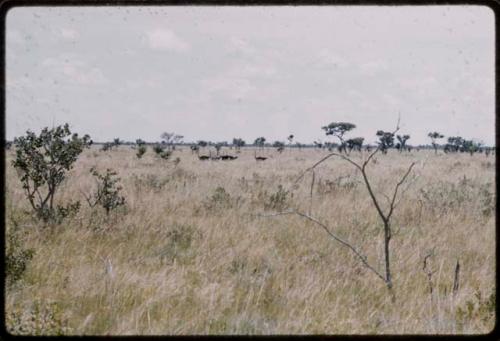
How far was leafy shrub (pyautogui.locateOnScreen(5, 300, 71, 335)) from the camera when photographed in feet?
11.0

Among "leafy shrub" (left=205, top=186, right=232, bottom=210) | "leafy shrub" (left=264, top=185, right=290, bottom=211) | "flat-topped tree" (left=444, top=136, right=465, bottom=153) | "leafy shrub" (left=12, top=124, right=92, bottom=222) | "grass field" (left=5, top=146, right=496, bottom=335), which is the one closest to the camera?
"grass field" (left=5, top=146, right=496, bottom=335)

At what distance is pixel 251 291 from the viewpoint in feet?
14.3

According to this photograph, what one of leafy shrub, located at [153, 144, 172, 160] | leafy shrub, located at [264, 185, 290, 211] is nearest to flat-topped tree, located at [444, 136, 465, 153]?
leafy shrub, located at [153, 144, 172, 160]

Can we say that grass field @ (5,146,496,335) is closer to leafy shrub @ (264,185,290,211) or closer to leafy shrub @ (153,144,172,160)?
leafy shrub @ (264,185,290,211)

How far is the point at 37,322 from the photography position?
344 cm

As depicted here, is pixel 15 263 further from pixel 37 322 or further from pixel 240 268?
pixel 240 268

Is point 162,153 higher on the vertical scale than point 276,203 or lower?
higher

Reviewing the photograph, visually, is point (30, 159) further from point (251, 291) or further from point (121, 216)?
point (251, 291)

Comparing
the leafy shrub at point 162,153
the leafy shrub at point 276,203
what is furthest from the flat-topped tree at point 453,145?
the leafy shrub at point 276,203

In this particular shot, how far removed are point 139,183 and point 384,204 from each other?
6.22 meters


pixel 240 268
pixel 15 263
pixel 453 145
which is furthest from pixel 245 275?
pixel 453 145

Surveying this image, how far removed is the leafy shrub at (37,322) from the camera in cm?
337

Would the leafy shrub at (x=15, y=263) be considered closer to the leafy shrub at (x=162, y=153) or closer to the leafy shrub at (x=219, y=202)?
the leafy shrub at (x=219, y=202)

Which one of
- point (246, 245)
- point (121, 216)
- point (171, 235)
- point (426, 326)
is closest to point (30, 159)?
point (121, 216)
